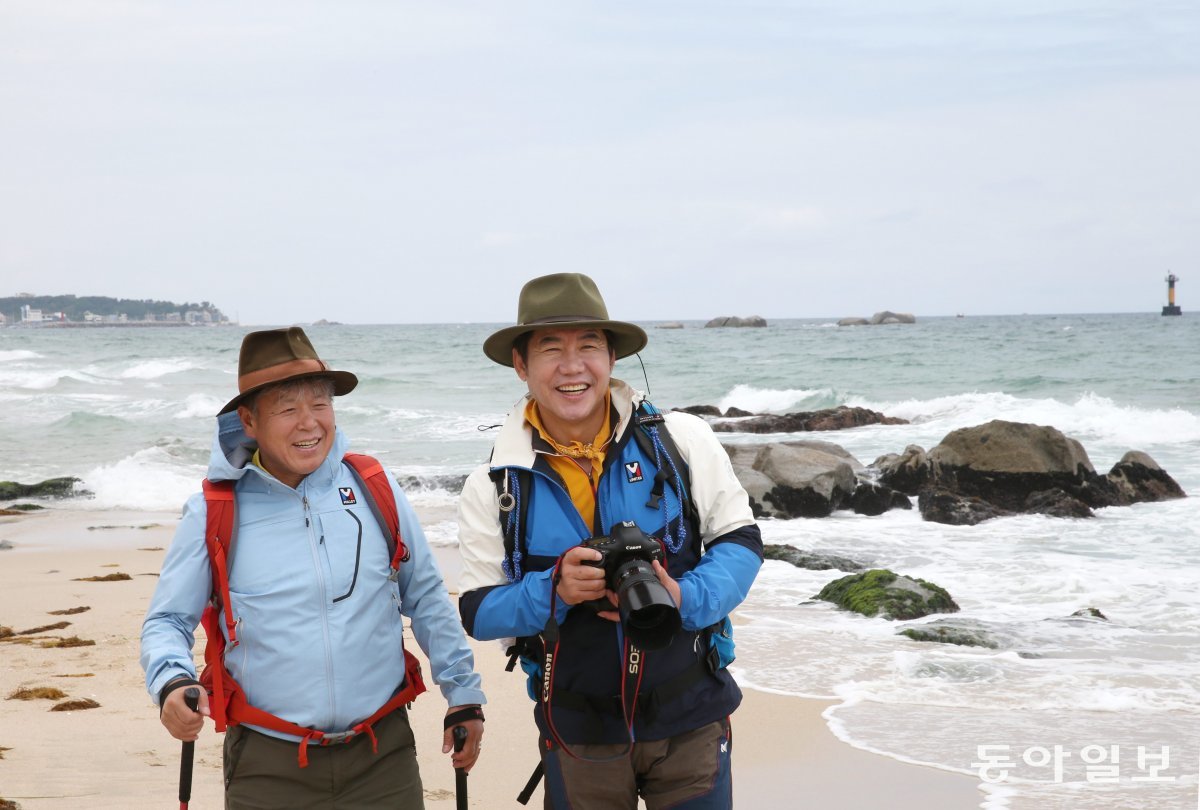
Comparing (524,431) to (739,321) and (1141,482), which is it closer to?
(1141,482)

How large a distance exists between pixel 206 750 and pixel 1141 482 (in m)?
11.6

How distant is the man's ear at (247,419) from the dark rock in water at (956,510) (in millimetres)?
10267

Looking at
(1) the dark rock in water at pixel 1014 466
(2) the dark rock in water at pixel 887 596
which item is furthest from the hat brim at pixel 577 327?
(1) the dark rock in water at pixel 1014 466

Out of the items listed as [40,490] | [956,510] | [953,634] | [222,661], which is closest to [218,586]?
[222,661]

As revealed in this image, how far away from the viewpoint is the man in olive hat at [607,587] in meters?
2.60

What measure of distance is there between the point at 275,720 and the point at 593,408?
1042 mm

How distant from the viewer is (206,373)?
41.1m

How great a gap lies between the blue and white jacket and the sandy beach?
6.85 ft

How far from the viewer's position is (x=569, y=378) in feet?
8.99

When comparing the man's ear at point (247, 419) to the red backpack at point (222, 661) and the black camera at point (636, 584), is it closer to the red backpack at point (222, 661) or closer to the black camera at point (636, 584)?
the red backpack at point (222, 661)

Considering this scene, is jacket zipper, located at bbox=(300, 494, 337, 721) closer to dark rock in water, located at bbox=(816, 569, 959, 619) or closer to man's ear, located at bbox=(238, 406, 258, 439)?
man's ear, located at bbox=(238, 406, 258, 439)

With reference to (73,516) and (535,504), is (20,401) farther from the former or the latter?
(535,504)

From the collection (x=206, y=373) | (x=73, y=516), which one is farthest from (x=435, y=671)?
(x=206, y=373)

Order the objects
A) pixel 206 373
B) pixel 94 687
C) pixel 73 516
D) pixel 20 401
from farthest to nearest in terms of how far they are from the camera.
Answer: pixel 206 373, pixel 20 401, pixel 73 516, pixel 94 687
